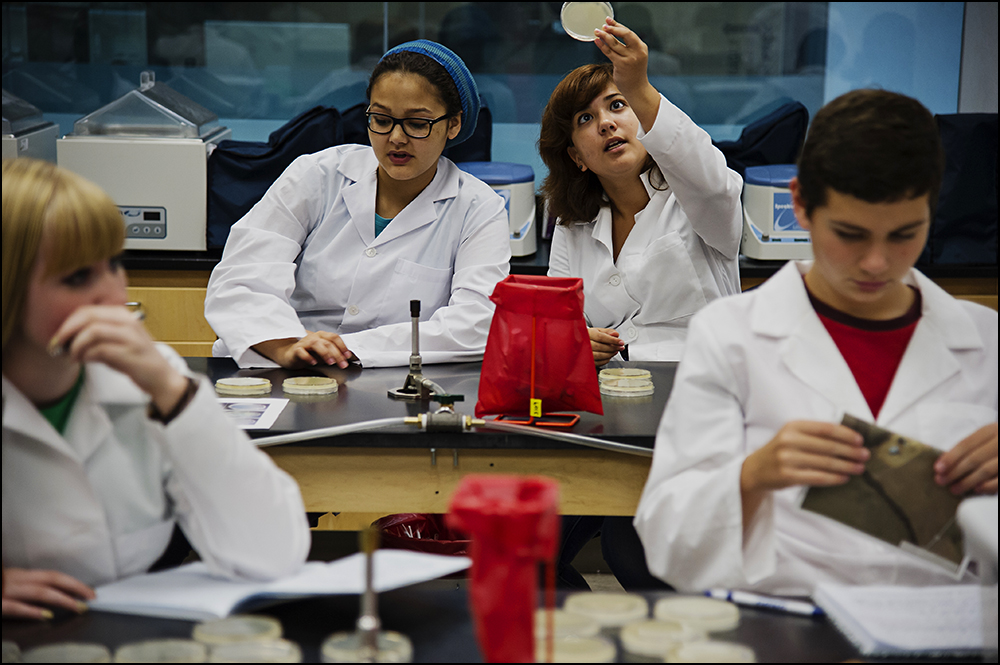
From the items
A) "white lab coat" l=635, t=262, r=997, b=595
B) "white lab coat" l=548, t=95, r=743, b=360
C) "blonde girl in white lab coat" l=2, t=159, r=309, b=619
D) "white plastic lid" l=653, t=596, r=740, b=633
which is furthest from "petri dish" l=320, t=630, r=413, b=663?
"white lab coat" l=548, t=95, r=743, b=360

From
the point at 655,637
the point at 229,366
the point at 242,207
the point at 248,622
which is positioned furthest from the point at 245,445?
the point at 242,207

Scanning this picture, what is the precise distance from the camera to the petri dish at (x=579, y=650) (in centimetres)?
88

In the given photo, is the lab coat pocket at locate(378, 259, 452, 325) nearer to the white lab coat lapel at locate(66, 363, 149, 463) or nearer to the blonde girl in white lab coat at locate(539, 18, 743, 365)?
the blonde girl in white lab coat at locate(539, 18, 743, 365)

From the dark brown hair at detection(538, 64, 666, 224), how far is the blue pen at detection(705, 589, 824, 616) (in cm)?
147

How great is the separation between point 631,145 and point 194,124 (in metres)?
1.57

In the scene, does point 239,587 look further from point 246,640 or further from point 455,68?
point 455,68

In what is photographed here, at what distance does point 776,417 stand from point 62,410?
82 cm

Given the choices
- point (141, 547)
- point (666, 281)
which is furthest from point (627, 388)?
point (141, 547)

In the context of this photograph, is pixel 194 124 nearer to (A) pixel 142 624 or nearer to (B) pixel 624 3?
(B) pixel 624 3

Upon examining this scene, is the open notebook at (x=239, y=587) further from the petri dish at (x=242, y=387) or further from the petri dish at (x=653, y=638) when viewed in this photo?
the petri dish at (x=242, y=387)

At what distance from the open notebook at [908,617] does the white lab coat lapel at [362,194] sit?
5.04 feet

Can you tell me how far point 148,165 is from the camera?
10.0 ft

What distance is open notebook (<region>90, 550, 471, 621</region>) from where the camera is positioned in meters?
0.98

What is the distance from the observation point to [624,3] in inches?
143
